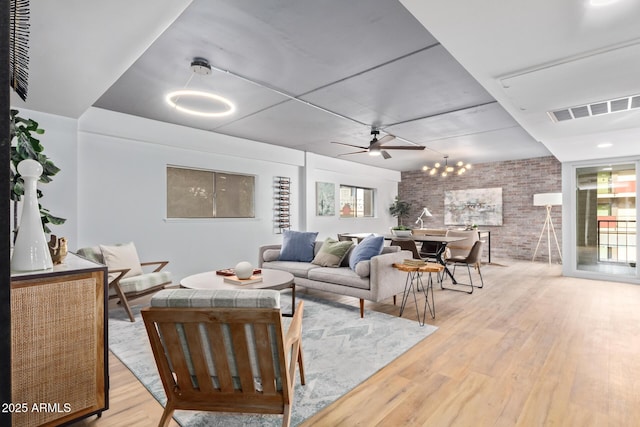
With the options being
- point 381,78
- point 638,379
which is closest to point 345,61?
point 381,78

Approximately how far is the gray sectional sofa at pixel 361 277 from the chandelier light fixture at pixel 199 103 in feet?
7.68

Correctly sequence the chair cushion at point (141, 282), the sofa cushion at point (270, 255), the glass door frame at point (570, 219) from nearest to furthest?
the chair cushion at point (141, 282), the sofa cushion at point (270, 255), the glass door frame at point (570, 219)

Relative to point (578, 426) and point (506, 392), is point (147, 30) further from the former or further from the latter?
point (578, 426)

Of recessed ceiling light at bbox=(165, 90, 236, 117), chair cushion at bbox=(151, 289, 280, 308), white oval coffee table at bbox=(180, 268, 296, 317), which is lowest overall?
white oval coffee table at bbox=(180, 268, 296, 317)

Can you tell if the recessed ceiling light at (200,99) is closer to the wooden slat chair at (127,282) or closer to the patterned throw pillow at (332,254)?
the wooden slat chair at (127,282)

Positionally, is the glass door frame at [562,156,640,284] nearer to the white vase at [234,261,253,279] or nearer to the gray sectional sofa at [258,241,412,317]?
the gray sectional sofa at [258,241,412,317]

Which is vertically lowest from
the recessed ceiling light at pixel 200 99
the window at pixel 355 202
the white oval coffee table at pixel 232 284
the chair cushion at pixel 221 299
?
the white oval coffee table at pixel 232 284

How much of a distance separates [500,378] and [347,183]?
265 inches

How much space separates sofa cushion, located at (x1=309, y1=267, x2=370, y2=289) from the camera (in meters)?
3.58

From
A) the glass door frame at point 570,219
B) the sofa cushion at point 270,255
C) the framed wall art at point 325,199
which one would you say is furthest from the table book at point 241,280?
the glass door frame at point 570,219

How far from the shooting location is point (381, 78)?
331cm

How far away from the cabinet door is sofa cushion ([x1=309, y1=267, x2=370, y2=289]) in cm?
244

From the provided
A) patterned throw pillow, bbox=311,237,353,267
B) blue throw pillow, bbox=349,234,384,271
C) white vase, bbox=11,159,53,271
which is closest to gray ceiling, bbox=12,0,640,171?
white vase, bbox=11,159,53,271

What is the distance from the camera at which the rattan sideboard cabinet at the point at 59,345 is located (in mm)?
1507
